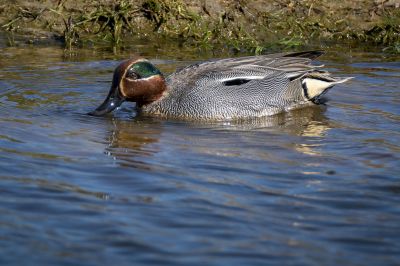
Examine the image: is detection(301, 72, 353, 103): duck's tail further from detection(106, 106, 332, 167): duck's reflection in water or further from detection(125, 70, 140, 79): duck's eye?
detection(125, 70, 140, 79): duck's eye

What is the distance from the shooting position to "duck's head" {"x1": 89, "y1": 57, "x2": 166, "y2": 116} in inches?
327

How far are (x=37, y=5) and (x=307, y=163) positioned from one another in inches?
231

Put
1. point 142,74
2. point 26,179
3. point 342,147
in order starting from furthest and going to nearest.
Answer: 1. point 142,74
2. point 342,147
3. point 26,179

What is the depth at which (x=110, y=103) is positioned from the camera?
8219 mm

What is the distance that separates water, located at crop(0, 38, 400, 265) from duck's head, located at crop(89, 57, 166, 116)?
0.17 meters

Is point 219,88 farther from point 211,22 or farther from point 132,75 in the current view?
point 211,22

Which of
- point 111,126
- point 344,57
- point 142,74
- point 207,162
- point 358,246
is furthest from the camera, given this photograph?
point 344,57

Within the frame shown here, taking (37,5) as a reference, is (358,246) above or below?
below

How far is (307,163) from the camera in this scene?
6520 mm

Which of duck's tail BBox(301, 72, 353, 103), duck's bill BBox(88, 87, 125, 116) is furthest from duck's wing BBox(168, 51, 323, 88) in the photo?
duck's bill BBox(88, 87, 125, 116)

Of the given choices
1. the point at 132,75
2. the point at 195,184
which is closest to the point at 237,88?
the point at 132,75

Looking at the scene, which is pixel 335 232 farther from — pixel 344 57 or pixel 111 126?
pixel 344 57

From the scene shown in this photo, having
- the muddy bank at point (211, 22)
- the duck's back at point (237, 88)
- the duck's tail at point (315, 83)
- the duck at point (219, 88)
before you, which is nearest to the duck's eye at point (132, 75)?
the duck at point (219, 88)

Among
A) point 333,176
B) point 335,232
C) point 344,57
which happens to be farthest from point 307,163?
point 344,57
